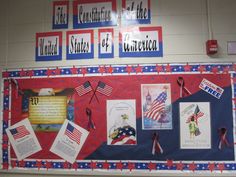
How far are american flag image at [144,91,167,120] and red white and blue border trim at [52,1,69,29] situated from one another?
3.79 ft

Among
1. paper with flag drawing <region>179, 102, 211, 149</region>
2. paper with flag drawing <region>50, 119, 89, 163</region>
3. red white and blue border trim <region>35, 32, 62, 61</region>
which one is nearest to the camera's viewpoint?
paper with flag drawing <region>179, 102, 211, 149</region>

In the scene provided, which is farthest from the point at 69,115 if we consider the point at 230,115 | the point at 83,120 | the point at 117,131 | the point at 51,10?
the point at 230,115

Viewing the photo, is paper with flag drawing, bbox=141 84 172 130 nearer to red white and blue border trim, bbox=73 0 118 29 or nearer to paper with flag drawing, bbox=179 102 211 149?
paper with flag drawing, bbox=179 102 211 149

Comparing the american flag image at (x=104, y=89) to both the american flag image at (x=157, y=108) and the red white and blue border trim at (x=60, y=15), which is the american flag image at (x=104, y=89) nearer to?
Result: the american flag image at (x=157, y=108)

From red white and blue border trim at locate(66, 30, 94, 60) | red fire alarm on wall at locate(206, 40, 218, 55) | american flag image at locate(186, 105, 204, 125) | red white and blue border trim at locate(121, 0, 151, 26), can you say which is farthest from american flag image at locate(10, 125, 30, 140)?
red fire alarm on wall at locate(206, 40, 218, 55)

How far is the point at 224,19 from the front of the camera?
2.11m

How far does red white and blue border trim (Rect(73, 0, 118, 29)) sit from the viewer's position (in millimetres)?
2197

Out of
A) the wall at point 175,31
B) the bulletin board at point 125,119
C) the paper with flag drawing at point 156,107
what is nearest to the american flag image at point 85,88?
the bulletin board at point 125,119

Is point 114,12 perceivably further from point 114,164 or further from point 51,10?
point 114,164

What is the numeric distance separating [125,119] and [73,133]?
0.51m

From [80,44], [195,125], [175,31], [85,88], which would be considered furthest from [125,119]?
[175,31]

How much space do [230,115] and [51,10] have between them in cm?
199

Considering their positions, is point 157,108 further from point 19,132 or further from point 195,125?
point 19,132

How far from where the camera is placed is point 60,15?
226 cm
